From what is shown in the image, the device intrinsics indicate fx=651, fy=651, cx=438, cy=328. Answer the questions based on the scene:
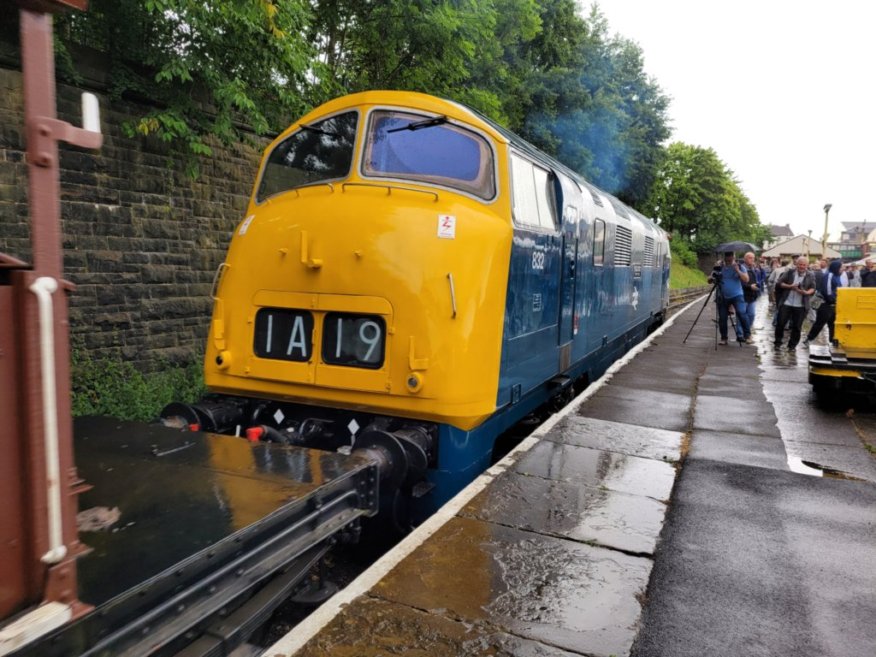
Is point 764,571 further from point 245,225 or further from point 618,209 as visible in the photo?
point 618,209

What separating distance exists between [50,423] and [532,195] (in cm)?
439

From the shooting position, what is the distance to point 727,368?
10586 mm

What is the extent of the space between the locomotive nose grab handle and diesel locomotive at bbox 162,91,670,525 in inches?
81.6

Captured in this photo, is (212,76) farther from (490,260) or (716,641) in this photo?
(716,641)

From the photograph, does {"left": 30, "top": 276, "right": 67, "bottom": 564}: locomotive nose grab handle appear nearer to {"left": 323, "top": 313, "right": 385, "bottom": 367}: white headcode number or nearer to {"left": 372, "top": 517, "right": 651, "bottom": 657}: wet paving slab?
{"left": 372, "top": 517, "right": 651, "bottom": 657}: wet paving slab

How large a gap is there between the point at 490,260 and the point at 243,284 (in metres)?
1.84

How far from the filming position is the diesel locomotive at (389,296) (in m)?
4.25

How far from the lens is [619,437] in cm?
619

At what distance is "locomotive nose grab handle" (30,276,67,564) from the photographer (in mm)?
→ 1713

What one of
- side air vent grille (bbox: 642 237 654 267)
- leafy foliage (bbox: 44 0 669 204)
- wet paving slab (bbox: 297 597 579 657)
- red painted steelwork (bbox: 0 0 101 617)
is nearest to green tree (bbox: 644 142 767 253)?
leafy foliage (bbox: 44 0 669 204)

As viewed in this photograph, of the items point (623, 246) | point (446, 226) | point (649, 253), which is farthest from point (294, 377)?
point (649, 253)

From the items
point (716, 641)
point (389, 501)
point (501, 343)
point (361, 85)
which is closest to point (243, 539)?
point (389, 501)

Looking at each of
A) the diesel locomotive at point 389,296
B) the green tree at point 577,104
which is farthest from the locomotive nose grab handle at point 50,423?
the green tree at point 577,104

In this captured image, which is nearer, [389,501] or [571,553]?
[571,553]
